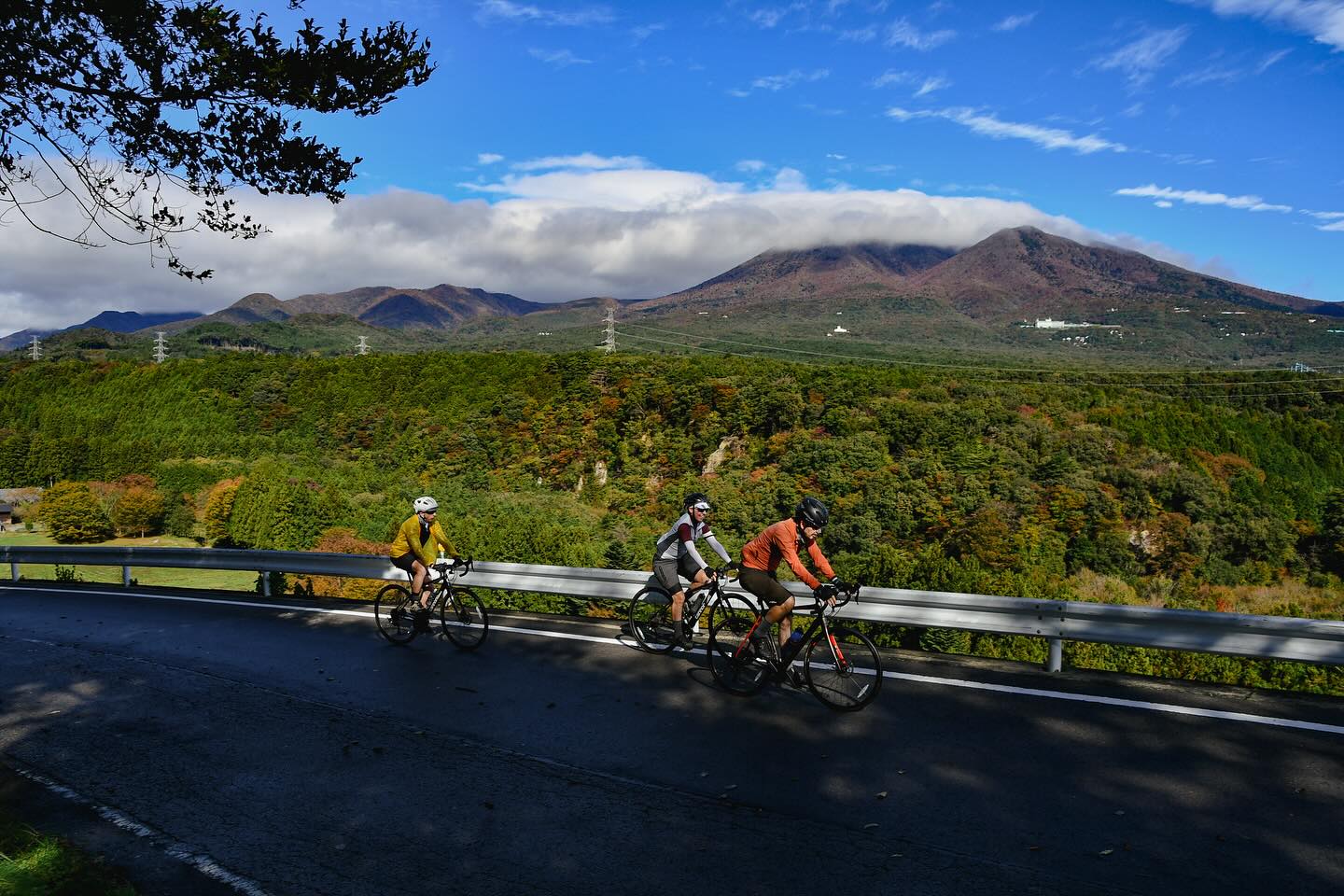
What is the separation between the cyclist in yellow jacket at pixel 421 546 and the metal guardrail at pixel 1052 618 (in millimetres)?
1418

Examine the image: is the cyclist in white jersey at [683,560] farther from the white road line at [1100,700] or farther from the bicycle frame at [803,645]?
the bicycle frame at [803,645]

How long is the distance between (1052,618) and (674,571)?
365cm

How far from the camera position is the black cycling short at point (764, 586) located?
7359 millimetres

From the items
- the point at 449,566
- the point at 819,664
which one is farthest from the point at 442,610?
the point at 819,664

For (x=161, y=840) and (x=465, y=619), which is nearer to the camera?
(x=161, y=840)

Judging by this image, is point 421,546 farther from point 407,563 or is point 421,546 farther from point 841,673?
point 841,673

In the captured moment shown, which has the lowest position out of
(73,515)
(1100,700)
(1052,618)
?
(73,515)

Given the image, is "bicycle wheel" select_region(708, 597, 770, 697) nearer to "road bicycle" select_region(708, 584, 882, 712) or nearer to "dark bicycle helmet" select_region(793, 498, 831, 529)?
"road bicycle" select_region(708, 584, 882, 712)

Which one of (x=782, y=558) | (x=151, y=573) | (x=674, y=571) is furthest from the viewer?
(x=151, y=573)

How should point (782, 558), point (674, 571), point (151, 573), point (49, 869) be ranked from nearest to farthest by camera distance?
point (49, 869) < point (782, 558) < point (674, 571) < point (151, 573)

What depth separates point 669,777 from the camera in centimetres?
553

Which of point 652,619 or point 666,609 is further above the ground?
point 666,609

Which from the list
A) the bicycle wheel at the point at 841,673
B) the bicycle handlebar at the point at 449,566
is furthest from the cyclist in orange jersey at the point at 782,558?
the bicycle handlebar at the point at 449,566

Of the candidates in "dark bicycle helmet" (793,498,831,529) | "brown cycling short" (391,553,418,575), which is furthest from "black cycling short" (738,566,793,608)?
"brown cycling short" (391,553,418,575)
